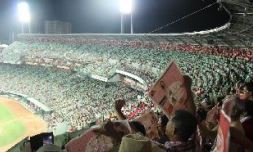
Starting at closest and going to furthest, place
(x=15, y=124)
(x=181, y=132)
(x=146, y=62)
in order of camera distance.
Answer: (x=181, y=132) → (x=146, y=62) → (x=15, y=124)

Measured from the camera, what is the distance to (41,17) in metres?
57.8

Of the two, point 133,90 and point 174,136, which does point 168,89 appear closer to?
point 174,136

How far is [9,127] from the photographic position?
2922 centimetres

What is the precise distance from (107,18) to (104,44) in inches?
673

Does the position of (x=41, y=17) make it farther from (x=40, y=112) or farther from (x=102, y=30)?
(x=40, y=112)

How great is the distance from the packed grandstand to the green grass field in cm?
152

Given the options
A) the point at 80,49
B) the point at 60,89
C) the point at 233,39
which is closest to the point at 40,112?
the point at 60,89

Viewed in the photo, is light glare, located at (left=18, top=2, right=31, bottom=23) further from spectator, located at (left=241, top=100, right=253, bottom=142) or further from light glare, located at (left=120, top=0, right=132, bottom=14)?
spectator, located at (left=241, top=100, right=253, bottom=142)

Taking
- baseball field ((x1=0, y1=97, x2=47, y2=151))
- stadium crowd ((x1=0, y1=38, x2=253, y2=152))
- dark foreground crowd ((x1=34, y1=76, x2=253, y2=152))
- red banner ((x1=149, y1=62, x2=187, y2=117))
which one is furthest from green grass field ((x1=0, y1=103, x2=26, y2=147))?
dark foreground crowd ((x1=34, y1=76, x2=253, y2=152))

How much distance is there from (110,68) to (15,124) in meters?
7.04

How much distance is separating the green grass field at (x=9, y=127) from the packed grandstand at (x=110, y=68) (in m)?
1.52

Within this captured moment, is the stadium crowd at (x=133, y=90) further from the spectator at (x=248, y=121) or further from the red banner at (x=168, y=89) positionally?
the red banner at (x=168, y=89)

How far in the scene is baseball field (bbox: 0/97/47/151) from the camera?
26766mm

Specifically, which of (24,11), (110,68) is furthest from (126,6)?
(24,11)
